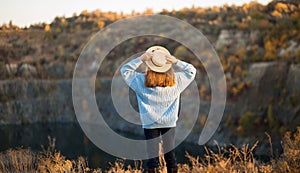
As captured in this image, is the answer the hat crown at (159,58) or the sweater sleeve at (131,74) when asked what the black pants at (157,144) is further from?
the hat crown at (159,58)

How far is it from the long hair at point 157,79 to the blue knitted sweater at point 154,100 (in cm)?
4

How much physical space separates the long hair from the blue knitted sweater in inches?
1.8

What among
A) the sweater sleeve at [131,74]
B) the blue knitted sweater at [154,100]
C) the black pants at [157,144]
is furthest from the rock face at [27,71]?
the black pants at [157,144]

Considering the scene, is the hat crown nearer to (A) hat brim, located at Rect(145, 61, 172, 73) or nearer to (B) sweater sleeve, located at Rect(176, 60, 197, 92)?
(A) hat brim, located at Rect(145, 61, 172, 73)

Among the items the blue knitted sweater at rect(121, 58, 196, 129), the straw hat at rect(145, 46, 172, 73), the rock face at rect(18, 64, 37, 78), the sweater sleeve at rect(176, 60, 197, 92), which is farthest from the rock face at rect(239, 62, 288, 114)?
the rock face at rect(18, 64, 37, 78)

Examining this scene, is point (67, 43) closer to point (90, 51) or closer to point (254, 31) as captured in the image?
point (90, 51)

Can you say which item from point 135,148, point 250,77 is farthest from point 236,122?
point 135,148

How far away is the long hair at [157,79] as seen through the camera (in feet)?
16.8

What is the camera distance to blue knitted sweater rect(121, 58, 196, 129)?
203 inches

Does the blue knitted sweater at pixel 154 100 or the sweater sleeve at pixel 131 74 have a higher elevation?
the sweater sleeve at pixel 131 74

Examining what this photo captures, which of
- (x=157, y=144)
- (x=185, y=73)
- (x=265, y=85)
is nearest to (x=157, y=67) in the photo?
(x=185, y=73)

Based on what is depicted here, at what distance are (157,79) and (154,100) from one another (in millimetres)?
238

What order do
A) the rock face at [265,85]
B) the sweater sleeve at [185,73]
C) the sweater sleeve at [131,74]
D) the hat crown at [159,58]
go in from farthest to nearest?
1. the rock face at [265,85]
2. the sweater sleeve at [185,73]
3. the sweater sleeve at [131,74]
4. the hat crown at [159,58]

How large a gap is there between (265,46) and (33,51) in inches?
913
